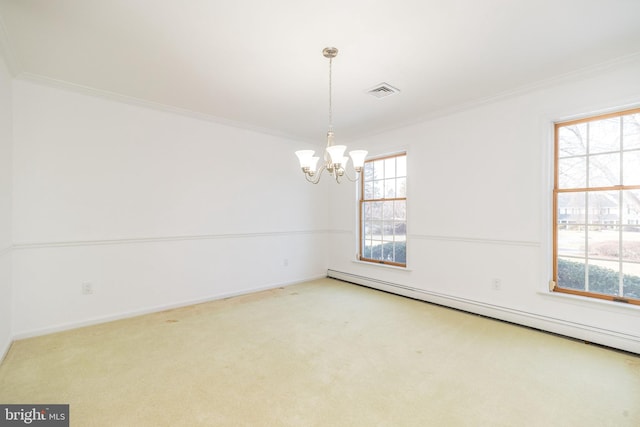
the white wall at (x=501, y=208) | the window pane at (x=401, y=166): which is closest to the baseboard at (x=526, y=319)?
the white wall at (x=501, y=208)

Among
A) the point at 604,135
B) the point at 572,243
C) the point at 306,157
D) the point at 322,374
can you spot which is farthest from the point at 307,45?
the point at 572,243

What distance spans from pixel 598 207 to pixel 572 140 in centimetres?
71

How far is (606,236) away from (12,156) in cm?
564

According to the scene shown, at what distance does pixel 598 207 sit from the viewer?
2.73m

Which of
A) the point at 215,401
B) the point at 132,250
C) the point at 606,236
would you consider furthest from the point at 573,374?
the point at 132,250

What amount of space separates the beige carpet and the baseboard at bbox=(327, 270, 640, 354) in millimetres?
108

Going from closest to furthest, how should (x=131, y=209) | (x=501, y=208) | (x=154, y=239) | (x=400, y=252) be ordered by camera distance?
1. (x=501, y=208)
2. (x=131, y=209)
3. (x=154, y=239)
4. (x=400, y=252)

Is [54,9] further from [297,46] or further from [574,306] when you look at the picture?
[574,306]

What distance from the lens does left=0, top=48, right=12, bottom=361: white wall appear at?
7.81 feet

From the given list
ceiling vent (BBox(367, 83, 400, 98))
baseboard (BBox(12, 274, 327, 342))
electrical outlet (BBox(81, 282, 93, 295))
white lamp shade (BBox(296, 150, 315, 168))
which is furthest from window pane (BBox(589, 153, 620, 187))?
electrical outlet (BBox(81, 282, 93, 295))

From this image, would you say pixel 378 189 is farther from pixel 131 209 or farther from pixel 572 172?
pixel 131 209

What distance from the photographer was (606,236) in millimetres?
2676

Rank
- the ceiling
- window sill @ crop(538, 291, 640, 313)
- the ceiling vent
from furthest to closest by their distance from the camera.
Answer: the ceiling vent < window sill @ crop(538, 291, 640, 313) < the ceiling

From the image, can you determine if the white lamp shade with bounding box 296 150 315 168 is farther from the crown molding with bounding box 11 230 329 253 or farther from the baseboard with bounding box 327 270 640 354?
the baseboard with bounding box 327 270 640 354
